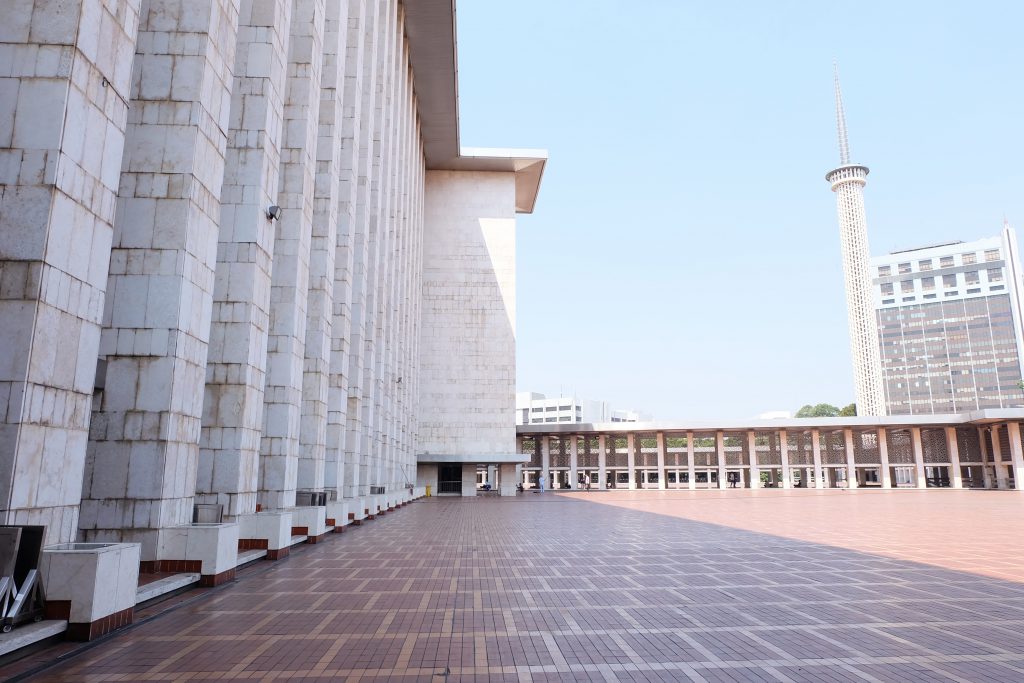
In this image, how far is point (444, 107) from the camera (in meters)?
39.1

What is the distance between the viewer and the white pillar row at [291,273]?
13227 mm

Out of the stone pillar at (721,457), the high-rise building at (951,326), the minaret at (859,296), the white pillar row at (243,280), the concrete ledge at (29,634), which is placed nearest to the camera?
the concrete ledge at (29,634)

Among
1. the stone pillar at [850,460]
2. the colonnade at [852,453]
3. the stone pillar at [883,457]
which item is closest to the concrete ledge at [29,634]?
the colonnade at [852,453]

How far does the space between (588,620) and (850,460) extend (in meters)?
52.7

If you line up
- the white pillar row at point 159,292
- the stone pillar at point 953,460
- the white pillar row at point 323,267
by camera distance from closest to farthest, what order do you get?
1. the white pillar row at point 159,292
2. the white pillar row at point 323,267
3. the stone pillar at point 953,460

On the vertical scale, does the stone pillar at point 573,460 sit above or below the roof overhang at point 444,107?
below

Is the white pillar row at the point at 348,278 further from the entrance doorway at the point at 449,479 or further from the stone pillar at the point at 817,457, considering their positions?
the stone pillar at the point at 817,457

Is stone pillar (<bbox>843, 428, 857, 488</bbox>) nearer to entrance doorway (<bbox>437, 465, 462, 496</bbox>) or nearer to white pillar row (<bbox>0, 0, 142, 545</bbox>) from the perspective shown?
entrance doorway (<bbox>437, 465, 462, 496</bbox>)

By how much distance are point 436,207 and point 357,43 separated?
26674 millimetres

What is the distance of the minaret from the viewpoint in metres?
120

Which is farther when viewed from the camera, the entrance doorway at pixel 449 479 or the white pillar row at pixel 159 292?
the entrance doorway at pixel 449 479

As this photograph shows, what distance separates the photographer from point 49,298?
592cm

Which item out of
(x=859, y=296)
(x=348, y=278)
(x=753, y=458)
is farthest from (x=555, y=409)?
(x=348, y=278)

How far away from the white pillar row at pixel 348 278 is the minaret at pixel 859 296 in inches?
4741
